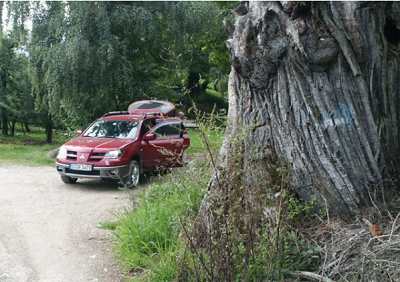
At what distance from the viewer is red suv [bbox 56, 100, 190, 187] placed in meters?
11.3

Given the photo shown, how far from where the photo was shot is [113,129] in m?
12.4

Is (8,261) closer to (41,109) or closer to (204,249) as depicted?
(204,249)

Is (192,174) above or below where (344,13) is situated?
below

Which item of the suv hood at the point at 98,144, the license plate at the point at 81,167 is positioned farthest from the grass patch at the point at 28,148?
the license plate at the point at 81,167

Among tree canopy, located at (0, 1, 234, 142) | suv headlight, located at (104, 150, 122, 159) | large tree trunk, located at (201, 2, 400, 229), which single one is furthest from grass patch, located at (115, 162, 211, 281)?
tree canopy, located at (0, 1, 234, 142)

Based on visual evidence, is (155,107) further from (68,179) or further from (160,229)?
(160,229)

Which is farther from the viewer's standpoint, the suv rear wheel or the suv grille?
the suv rear wheel

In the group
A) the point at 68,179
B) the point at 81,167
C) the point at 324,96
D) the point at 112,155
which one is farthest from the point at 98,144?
the point at 324,96

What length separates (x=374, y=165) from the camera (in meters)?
5.27

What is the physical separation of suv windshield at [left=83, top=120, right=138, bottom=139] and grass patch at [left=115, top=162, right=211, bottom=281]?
4.66 metres

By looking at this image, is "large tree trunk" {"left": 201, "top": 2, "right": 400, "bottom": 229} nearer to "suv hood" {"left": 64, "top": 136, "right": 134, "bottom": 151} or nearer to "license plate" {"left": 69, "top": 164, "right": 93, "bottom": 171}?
"suv hood" {"left": 64, "top": 136, "right": 134, "bottom": 151}

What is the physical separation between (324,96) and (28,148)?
17488mm

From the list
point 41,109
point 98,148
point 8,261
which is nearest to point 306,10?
point 8,261

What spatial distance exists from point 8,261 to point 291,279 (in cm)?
382
